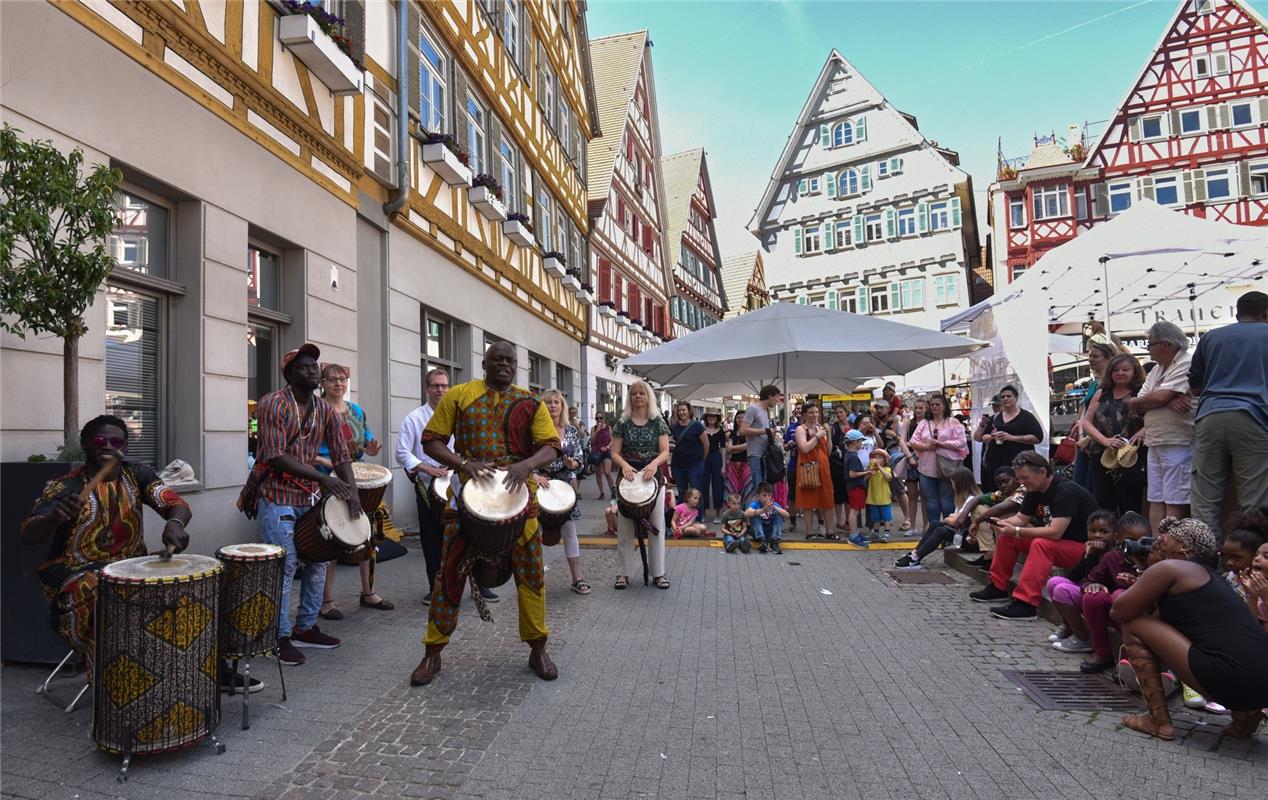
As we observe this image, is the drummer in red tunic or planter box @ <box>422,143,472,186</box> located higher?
planter box @ <box>422,143,472,186</box>

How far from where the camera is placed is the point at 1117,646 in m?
3.97

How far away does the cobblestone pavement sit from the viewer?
275 cm

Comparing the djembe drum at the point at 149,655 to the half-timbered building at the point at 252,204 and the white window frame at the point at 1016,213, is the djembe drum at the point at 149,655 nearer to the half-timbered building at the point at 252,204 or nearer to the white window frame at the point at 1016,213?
the half-timbered building at the point at 252,204

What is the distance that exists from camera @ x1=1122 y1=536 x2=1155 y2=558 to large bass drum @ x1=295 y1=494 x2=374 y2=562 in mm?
4029

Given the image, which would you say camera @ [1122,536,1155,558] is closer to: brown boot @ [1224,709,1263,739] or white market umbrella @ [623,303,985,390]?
brown boot @ [1224,709,1263,739]

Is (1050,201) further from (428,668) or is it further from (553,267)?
(428,668)

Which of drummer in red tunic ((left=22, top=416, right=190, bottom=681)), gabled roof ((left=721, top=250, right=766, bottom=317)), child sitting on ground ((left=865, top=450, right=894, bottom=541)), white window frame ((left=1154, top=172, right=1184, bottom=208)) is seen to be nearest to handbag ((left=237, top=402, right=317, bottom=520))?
drummer in red tunic ((left=22, top=416, right=190, bottom=681))

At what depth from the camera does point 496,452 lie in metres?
3.89

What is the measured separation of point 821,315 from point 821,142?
33.6 meters

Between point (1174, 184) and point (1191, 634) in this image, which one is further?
point (1174, 184)

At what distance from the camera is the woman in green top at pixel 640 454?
615 centimetres

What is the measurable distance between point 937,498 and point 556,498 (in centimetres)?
533

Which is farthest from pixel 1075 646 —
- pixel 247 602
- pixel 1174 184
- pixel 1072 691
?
pixel 1174 184

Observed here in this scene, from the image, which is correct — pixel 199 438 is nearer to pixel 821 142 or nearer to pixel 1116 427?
pixel 1116 427
